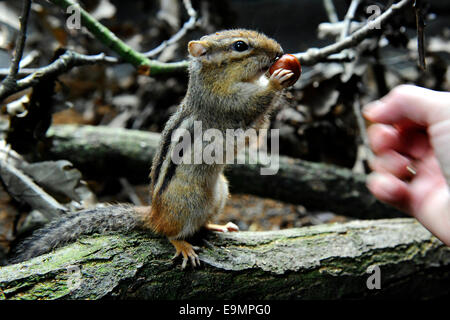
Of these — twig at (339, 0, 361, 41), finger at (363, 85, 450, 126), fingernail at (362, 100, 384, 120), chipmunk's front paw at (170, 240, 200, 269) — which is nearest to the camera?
finger at (363, 85, 450, 126)

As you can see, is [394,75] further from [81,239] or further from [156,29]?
[81,239]

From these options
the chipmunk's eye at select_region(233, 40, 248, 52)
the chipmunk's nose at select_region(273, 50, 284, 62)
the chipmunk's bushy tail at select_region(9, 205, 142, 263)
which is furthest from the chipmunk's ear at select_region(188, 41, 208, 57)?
the chipmunk's bushy tail at select_region(9, 205, 142, 263)

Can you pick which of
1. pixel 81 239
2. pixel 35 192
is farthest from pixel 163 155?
pixel 35 192

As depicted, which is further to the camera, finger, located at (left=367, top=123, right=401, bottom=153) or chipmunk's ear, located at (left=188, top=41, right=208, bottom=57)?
chipmunk's ear, located at (left=188, top=41, right=208, bottom=57)

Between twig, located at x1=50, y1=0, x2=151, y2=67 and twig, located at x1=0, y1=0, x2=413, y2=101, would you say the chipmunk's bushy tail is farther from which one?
twig, located at x1=50, y1=0, x2=151, y2=67

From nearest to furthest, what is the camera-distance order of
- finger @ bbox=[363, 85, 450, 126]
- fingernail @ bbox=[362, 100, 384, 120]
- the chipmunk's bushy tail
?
finger @ bbox=[363, 85, 450, 126], fingernail @ bbox=[362, 100, 384, 120], the chipmunk's bushy tail

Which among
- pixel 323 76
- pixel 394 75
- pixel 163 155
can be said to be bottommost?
pixel 163 155
